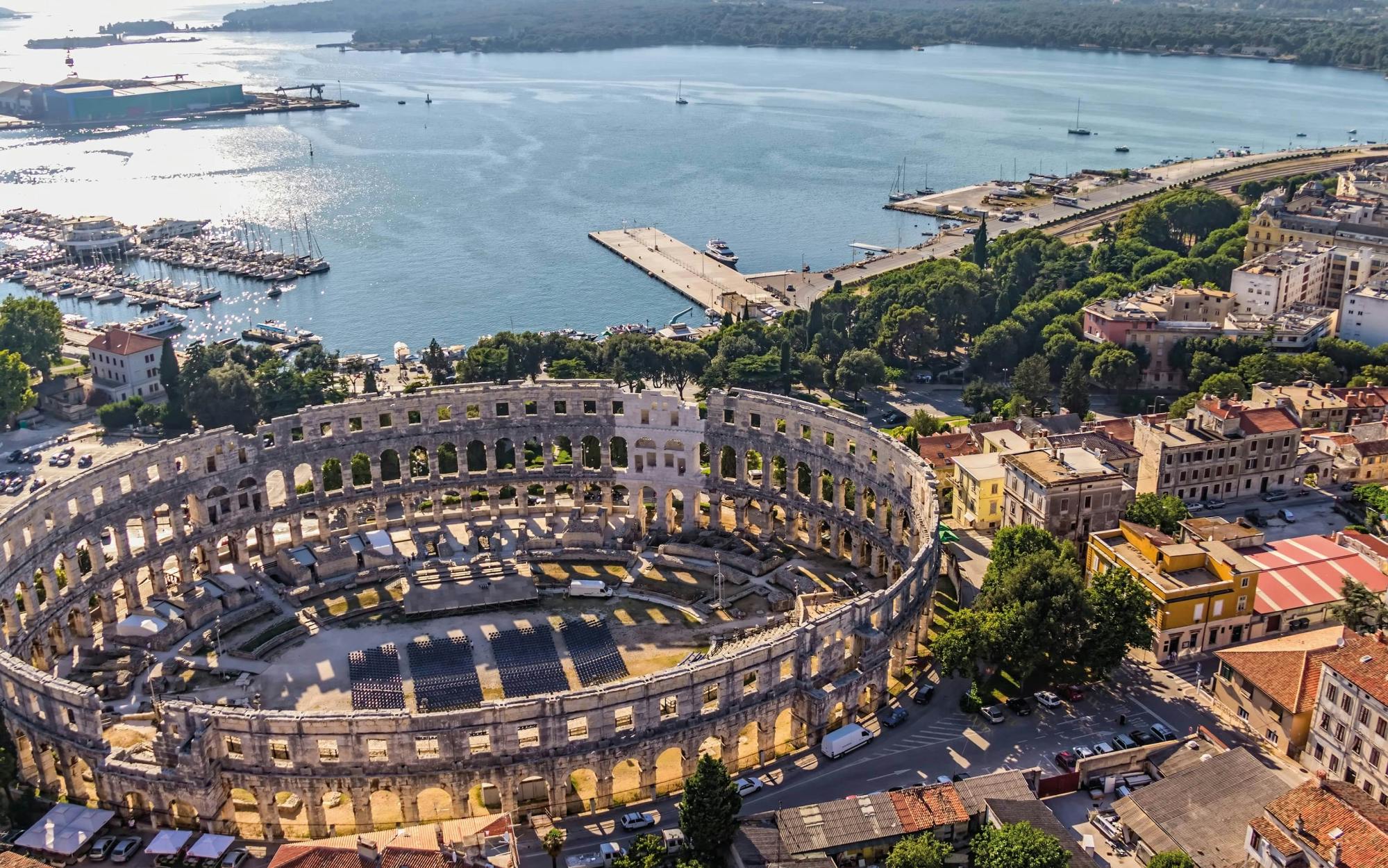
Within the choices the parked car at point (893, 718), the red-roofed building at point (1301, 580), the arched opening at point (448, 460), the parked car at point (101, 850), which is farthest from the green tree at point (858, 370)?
the parked car at point (101, 850)

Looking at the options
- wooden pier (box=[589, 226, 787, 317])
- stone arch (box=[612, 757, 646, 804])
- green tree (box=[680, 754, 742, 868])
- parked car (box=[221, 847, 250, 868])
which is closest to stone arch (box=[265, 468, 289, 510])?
parked car (box=[221, 847, 250, 868])

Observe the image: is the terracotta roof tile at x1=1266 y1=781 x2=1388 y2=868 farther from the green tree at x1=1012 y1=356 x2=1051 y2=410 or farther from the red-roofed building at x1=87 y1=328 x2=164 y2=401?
the red-roofed building at x1=87 y1=328 x2=164 y2=401

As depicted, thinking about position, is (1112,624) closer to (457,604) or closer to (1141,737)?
(1141,737)

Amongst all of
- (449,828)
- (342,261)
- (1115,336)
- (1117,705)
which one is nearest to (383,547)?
(449,828)

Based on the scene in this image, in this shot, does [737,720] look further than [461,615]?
No

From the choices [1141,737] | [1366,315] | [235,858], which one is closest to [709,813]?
[235,858]

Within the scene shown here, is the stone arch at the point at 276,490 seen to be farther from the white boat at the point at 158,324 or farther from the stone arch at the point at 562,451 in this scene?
the white boat at the point at 158,324

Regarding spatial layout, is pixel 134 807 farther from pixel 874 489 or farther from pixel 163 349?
Result: pixel 163 349
